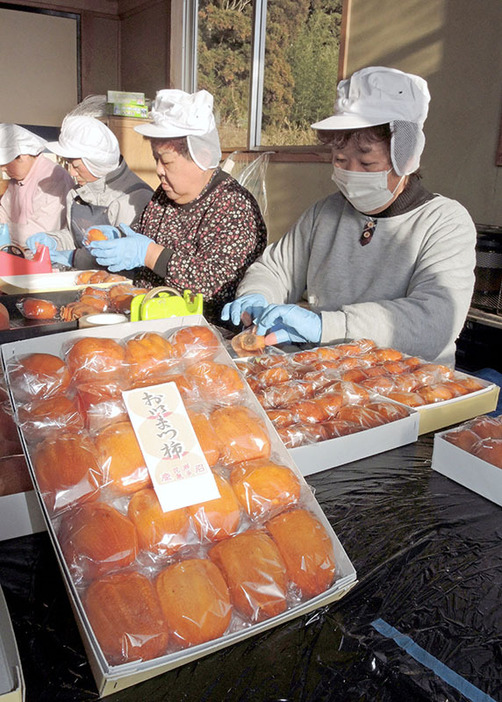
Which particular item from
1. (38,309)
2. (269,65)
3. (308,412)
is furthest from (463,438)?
(269,65)

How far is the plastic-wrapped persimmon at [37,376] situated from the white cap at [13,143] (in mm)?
3423

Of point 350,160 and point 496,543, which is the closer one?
point 496,543

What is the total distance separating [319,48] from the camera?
4.96 metres

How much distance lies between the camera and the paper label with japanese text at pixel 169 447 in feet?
2.33

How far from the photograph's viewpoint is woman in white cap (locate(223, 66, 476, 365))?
1.64 m

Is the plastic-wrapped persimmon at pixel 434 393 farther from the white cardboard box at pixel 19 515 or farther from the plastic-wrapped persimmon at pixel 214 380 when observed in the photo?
the white cardboard box at pixel 19 515

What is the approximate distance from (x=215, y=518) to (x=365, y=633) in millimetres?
223

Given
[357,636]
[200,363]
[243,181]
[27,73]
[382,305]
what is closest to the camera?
[357,636]

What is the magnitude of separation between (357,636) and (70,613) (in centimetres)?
35

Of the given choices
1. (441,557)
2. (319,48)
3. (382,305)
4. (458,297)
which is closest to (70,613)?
(441,557)

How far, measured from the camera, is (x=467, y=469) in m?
0.96

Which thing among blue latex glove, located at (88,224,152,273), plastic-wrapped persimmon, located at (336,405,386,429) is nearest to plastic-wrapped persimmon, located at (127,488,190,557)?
plastic-wrapped persimmon, located at (336,405,386,429)

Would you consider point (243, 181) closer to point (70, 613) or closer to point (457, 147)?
point (457, 147)

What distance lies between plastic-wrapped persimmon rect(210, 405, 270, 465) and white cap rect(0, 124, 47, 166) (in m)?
3.60
